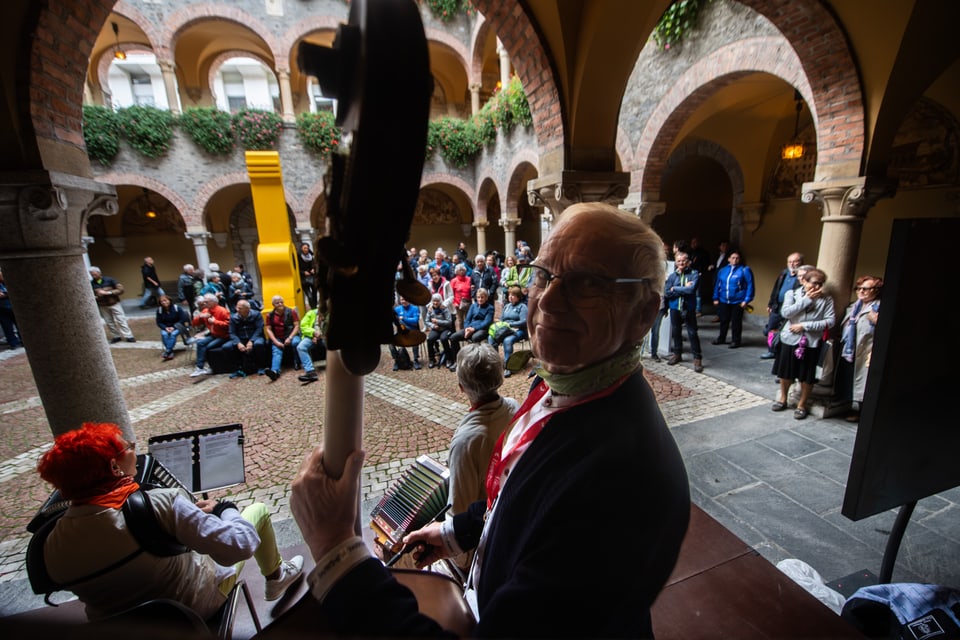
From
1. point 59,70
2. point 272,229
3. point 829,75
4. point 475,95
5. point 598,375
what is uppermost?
point 475,95

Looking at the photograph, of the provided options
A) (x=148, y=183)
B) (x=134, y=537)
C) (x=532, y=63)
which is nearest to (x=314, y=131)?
(x=148, y=183)

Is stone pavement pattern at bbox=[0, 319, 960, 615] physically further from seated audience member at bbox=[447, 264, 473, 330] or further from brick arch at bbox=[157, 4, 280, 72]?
brick arch at bbox=[157, 4, 280, 72]

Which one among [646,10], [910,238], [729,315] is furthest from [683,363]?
[910,238]

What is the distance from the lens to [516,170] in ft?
39.6

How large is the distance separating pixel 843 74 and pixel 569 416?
5.35 meters

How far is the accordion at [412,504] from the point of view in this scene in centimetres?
235

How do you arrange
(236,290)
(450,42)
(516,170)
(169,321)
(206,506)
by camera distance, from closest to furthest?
(206,506) → (169,321) → (236,290) → (516,170) → (450,42)

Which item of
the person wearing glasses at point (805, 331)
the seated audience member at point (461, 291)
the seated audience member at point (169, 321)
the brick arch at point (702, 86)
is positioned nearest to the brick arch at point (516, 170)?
the brick arch at point (702, 86)

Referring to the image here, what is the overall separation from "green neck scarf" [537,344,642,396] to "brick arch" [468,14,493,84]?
1447 centimetres

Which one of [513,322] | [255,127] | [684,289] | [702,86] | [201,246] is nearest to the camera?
[684,289]

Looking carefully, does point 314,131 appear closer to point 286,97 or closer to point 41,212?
point 286,97

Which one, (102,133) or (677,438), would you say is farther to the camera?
(102,133)

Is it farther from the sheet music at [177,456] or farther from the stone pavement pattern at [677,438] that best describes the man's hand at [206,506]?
the stone pavement pattern at [677,438]

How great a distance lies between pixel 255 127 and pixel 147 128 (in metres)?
2.85
